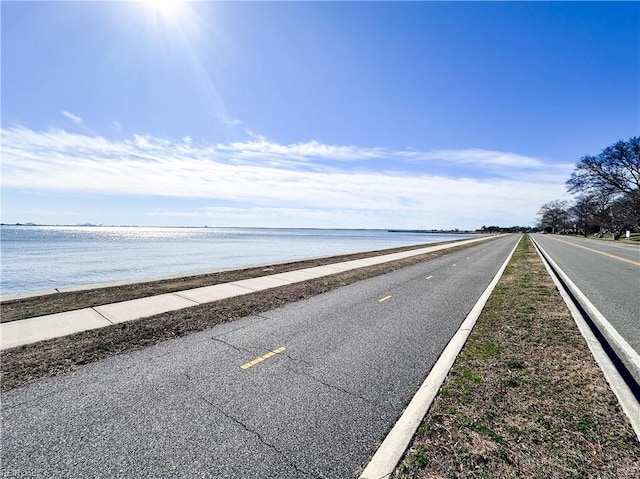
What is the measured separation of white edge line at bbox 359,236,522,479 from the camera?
242cm

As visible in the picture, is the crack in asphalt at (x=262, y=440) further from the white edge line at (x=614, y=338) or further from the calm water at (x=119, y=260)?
the calm water at (x=119, y=260)

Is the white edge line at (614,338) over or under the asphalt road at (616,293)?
over

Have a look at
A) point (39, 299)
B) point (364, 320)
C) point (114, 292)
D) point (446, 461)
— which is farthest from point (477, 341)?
point (39, 299)

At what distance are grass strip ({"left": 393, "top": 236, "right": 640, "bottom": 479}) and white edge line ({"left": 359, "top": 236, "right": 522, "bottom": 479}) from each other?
0.23 ft

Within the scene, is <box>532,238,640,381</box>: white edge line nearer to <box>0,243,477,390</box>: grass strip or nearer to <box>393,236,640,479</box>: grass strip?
<box>393,236,640,479</box>: grass strip

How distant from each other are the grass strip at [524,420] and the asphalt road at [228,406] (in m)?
0.44

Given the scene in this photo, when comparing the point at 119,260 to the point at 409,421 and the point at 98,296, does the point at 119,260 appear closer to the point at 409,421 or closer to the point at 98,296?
the point at 98,296

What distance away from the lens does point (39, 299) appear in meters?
7.78

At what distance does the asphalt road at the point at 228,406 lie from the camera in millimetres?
2523

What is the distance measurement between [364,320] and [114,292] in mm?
6958

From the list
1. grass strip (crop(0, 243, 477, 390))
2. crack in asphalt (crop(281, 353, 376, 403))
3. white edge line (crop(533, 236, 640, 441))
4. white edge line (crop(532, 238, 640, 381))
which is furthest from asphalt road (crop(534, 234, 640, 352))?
grass strip (crop(0, 243, 477, 390))

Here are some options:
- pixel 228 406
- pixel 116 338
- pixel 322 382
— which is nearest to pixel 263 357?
pixel 322 382

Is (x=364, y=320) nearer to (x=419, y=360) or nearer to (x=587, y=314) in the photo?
(x=419, y=360)

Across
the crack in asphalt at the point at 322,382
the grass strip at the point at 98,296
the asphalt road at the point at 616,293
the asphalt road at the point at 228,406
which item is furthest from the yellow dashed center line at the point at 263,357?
the asphalt road at the point at 616,293
